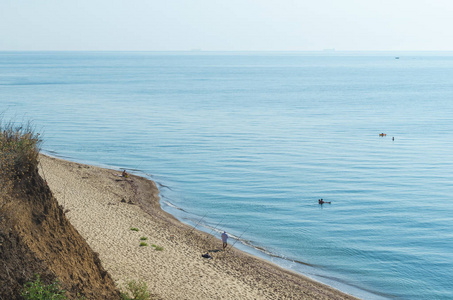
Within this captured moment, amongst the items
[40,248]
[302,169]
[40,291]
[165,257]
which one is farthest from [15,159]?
[302,169]

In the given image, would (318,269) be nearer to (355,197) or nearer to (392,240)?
(392,240)

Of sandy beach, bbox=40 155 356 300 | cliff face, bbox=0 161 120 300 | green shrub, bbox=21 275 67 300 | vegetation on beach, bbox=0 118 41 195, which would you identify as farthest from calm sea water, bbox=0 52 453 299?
green shrub, bbox=21 275 67 300

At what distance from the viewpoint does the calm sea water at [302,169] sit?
2877 centimetres

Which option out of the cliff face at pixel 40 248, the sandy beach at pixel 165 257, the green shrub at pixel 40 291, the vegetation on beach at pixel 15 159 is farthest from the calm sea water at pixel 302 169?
the green shrub at pixel 40 291

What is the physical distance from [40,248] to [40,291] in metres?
2.40

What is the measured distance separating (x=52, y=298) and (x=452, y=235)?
93.0ft

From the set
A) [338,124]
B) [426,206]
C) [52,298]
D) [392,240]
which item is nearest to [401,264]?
[392,240]

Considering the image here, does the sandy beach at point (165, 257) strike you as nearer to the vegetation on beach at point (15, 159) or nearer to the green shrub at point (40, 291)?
the vegetation on beach at point (15, 159)

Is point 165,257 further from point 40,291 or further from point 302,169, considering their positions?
point 302,169

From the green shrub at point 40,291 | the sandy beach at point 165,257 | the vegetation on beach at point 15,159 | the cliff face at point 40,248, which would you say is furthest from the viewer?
the sandy beach at point 165,257

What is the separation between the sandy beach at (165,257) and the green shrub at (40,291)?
5.37 m

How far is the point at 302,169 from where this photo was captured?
159 ft

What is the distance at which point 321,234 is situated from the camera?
32.2 m

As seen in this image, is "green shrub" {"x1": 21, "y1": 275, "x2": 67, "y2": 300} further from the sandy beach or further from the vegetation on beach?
the sandy beach
